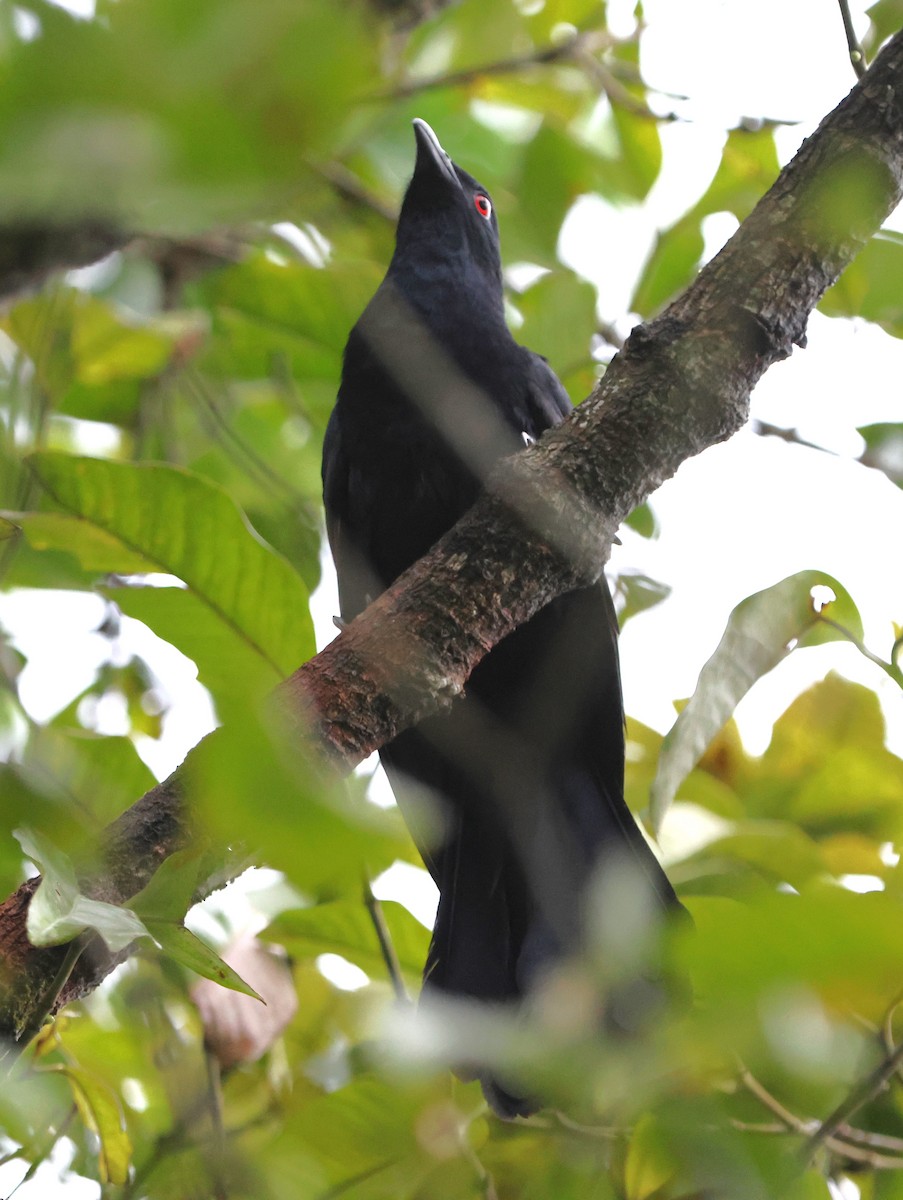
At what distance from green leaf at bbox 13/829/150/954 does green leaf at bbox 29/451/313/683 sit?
1.13 meters

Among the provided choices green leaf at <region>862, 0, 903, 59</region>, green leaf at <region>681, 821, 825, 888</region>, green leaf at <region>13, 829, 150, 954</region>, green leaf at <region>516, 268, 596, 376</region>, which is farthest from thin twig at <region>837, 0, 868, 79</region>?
green leaf at <region>13, 829, 150, 954</region>

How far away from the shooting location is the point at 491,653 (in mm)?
2992

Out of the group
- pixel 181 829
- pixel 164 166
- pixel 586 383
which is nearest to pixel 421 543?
pixel 586 383

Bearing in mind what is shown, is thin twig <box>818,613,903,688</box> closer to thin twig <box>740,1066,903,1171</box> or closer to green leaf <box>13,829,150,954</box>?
thin twig <box>740,1066,903,1171</box>

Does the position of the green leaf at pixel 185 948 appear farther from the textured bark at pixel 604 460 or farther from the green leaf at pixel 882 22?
the green leaf at pixel 882 22

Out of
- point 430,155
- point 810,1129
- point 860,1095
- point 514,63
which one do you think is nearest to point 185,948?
point 860,1095

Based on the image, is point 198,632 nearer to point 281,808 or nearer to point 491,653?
point 491,653

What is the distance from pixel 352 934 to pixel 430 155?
218cm

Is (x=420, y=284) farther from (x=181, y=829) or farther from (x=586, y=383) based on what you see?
(x=181, y=829)

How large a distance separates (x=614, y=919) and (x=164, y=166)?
15.1 inches

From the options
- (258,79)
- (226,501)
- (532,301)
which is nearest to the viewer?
(258,79)

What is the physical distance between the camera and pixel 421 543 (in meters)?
2.94

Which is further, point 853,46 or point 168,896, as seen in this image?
point 853,46

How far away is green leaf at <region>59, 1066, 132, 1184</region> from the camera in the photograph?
166cm
